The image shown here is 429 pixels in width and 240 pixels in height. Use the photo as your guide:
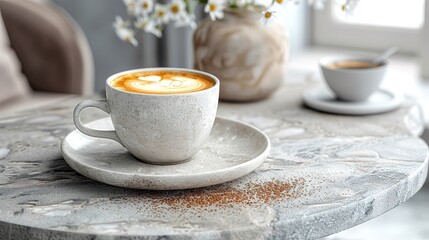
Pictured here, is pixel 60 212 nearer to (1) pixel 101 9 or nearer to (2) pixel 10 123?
(2) pixel 10 123

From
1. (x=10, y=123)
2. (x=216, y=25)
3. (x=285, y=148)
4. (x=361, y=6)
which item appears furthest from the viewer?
(x=361, y=6)

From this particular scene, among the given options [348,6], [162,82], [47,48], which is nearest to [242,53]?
[348,6]

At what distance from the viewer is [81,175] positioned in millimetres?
1002

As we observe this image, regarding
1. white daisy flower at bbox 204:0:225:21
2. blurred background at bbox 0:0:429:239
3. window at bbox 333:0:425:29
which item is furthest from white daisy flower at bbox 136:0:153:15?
window at bbox 333:0:425:29

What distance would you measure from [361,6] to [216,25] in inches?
56.6

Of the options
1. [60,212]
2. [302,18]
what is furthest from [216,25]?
[302,18]

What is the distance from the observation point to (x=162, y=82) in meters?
1.03

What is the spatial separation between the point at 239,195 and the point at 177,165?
0.37ft

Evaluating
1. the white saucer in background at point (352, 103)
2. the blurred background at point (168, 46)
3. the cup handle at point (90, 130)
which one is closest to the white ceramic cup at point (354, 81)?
the white saucer in background at point (352, 103)

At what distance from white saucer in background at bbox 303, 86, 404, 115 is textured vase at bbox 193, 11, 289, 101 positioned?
0.08 m

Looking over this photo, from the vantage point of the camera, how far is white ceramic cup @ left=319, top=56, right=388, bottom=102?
4.37ft

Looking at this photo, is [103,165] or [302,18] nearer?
[103,165]

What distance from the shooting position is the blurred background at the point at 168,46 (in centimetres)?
211

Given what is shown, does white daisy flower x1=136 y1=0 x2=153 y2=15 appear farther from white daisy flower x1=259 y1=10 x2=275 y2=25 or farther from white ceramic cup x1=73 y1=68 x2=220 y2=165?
white ceramic cup x1=73 y1=68 x2=220 y2=165
